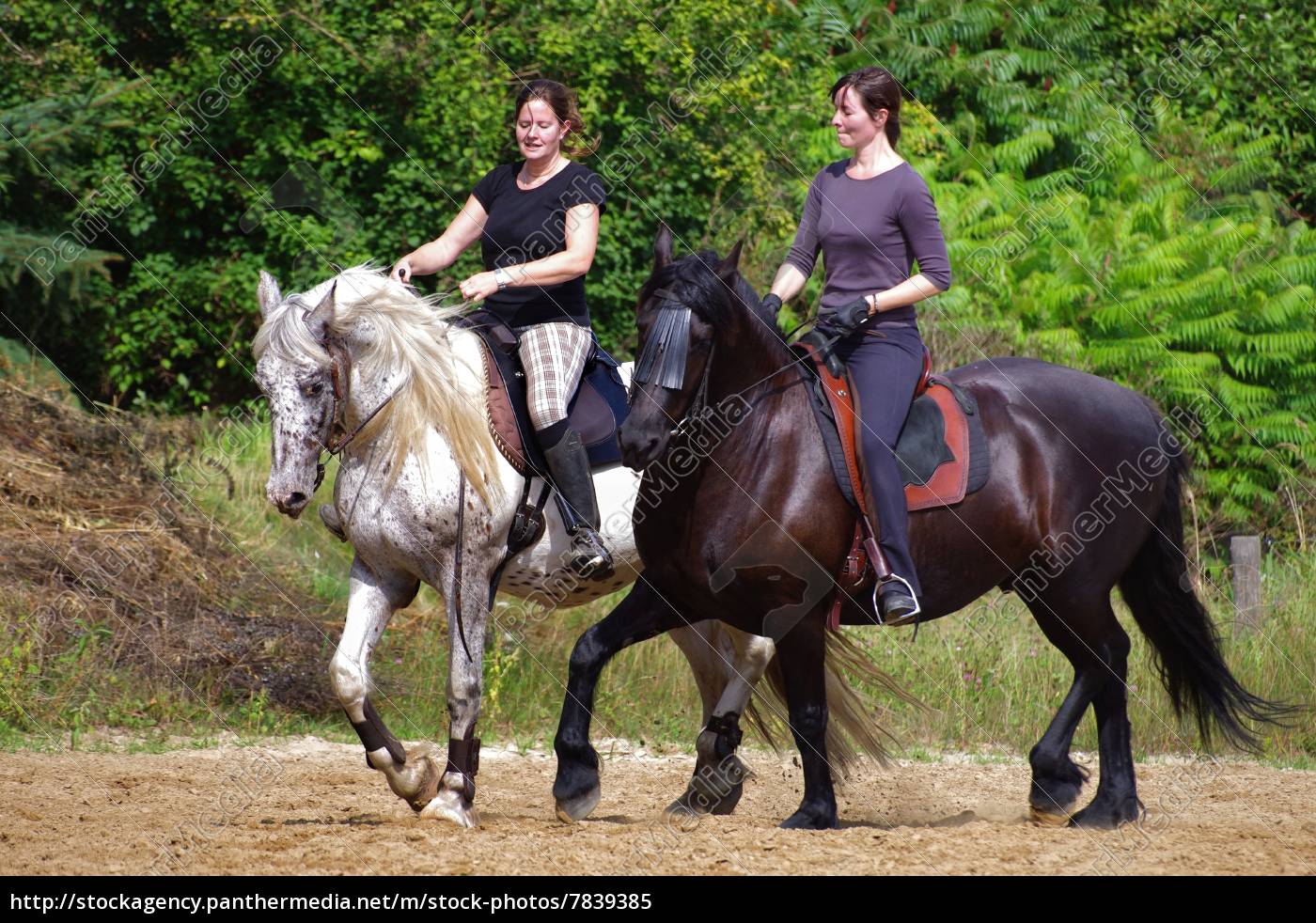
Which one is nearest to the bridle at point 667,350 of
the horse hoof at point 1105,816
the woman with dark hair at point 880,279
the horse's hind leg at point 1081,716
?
the woman with dark hair at point 880,279

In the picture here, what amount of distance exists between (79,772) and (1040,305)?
8991 millimetres

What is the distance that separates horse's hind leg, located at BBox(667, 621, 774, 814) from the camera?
6621 millimetres

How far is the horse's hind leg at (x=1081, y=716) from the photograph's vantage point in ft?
21.1

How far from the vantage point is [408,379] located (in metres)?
6.12

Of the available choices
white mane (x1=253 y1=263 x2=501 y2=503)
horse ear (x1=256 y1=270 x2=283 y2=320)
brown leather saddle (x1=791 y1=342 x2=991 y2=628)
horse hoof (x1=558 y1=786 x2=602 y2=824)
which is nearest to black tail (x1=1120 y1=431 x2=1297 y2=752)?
brown leather saddle (x1=791 y1=342 x2=991 y2=628)

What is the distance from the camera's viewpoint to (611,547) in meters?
6.63

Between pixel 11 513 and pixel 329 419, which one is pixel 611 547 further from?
pixel 11 513

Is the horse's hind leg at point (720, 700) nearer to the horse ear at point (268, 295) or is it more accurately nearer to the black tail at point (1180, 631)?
the black tail at point (1180, 631)

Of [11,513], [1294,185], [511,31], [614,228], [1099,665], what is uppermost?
[1294,185]

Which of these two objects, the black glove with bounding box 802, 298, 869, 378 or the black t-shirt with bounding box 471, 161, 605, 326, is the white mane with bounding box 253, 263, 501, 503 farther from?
the black glove with bounding box 802, 298, 869, 378

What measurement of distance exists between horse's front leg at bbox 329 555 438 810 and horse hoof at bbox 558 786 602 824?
582 mm
